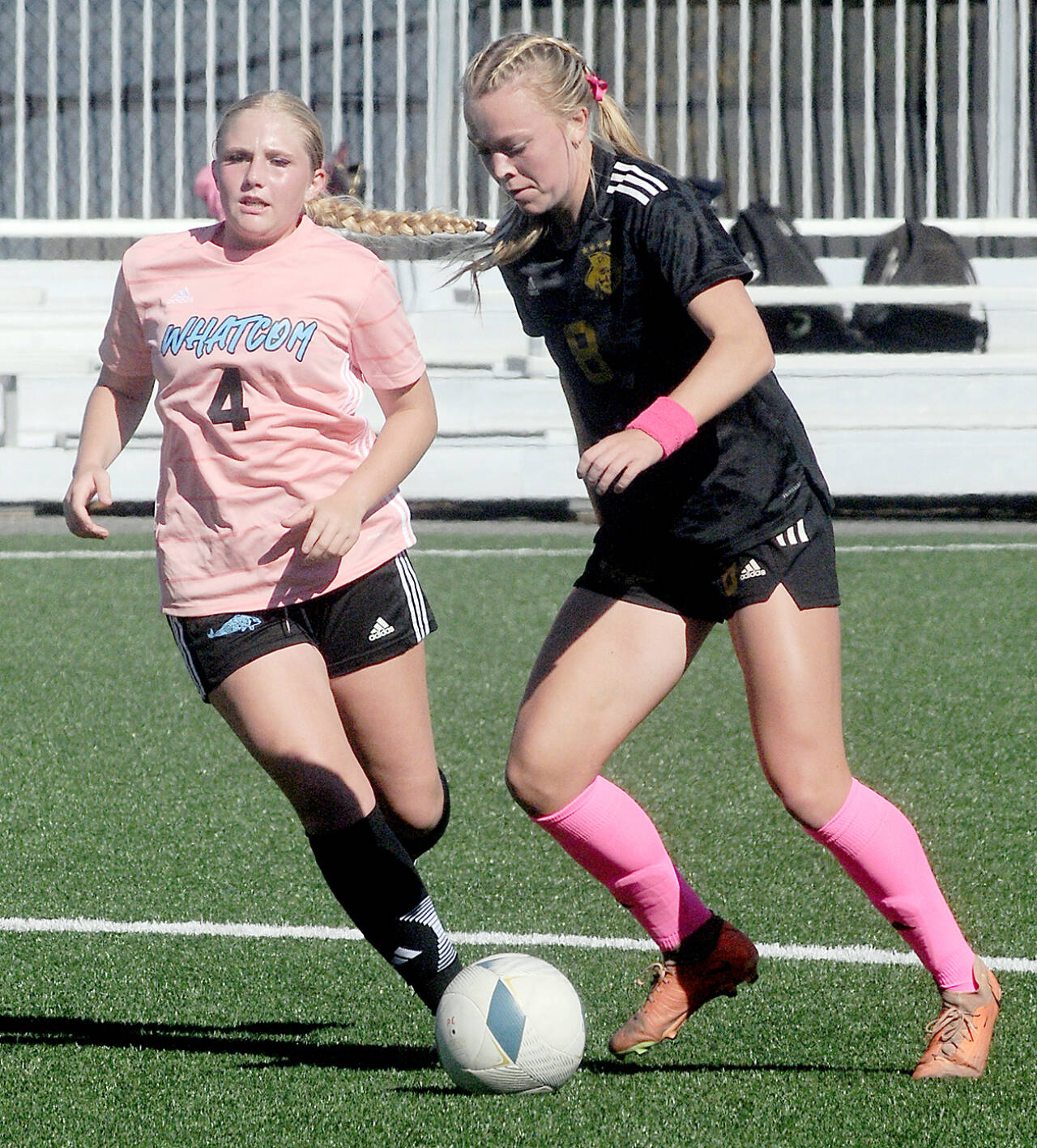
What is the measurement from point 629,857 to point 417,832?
0.50 m

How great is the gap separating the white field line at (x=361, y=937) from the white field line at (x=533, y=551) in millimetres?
5903

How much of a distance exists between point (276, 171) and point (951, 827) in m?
2.75

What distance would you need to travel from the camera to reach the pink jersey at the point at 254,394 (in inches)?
135

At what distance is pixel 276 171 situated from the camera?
348cm

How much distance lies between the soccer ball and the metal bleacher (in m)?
8.40

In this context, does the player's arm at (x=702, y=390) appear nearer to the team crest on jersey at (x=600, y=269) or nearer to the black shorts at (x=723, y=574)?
the team crest on jersey at (x=600, y=269)

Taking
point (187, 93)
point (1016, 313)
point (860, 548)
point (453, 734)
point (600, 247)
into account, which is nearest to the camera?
point (600, 247)

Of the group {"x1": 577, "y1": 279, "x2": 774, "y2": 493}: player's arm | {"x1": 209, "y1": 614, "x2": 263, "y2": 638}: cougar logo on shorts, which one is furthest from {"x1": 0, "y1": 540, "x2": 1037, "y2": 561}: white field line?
{"x1": 577, "y1": 279, "x2": 774, "y2": 493}: player's arm

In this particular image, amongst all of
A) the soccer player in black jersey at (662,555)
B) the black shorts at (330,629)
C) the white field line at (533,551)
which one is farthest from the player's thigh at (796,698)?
the white field line at (533,551)

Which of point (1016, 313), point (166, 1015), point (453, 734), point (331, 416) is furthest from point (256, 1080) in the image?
point (1016, 313)

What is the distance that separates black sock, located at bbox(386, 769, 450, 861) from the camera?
3787 mm

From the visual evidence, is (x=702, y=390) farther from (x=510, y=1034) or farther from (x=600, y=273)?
(x=510, y=1034)

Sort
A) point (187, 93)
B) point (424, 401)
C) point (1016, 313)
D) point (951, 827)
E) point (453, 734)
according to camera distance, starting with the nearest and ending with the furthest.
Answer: point (424, 401), point (951, 827), point (453, 734), point (1016, 313), point (187, 93)

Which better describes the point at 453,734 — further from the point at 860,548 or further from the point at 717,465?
the point at 860,548
